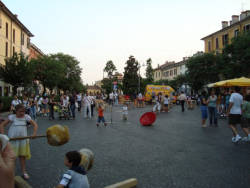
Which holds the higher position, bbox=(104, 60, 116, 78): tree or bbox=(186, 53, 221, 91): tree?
bbox=(104, 60, 116, 78): tree

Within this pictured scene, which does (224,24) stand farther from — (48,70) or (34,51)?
(34,51)

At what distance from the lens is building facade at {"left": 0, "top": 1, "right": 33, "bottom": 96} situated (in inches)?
1364

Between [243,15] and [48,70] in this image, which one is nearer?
[243,15]

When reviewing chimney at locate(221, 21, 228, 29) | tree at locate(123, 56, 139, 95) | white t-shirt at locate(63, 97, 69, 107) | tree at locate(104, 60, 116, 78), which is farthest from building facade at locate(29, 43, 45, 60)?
white t-shirt at locate(63, 97, 69, 107)

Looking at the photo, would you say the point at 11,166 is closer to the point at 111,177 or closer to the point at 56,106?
the point at 111,177

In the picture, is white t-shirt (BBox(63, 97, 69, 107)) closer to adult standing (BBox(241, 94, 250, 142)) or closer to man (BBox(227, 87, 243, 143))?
man (BBox(227, 87, 243, 143))

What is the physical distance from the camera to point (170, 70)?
268 feet

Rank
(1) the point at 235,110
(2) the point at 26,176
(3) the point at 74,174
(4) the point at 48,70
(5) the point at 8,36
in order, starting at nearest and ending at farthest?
1. (3) the point at 74,174
2. (2) the point at 26,176
3. (1) the point at 235,110
4. (5) the point at 8,36
5. (4) the point at 48,70

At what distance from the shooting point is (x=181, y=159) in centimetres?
613

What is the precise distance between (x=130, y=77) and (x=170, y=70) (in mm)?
18678

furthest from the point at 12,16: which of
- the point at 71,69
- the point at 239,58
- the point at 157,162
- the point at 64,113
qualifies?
the point at 157,162

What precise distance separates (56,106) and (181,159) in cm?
1323

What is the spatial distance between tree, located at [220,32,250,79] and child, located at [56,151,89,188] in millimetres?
28311

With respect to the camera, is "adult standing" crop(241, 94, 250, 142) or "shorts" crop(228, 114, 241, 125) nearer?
"adult standing" crop(241, 94, 250, 142)
